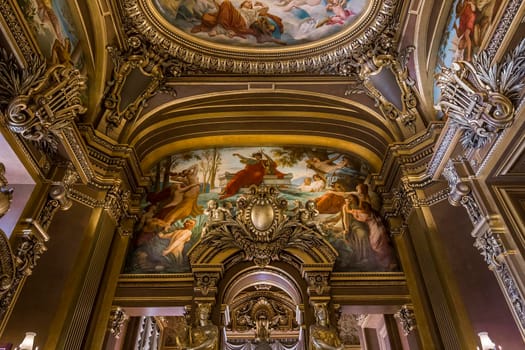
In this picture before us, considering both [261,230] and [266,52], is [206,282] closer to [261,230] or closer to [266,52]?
[261,230]

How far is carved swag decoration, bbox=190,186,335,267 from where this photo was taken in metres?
7.38

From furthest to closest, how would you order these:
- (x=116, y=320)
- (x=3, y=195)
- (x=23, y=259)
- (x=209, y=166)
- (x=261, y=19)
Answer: (x=209, y=166), (x=261, y=19), (x=116, y=320), (x=23, y=259), (x=3, y=195)

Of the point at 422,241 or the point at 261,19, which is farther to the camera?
the point at 261,19

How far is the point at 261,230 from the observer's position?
749cm

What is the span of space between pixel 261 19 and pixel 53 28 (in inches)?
A: 178

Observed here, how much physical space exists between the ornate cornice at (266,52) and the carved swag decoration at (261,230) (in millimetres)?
3395

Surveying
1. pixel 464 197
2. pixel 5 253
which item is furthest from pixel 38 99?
pixel 464 197

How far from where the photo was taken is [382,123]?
885 cm

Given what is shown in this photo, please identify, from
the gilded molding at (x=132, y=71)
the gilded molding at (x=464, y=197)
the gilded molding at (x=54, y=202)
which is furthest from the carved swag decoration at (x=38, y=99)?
the gilded molding at (x=464, y=197)

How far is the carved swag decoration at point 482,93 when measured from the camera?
4.50 metres

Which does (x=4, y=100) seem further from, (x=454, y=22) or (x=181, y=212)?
(x=454, y=22)

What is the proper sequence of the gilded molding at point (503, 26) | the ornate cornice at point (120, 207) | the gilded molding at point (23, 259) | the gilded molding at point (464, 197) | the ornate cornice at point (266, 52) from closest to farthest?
the gilded molding at point (23, 259)
the gilded molding at point (503, 26)
the gilded molding at point (464, 197)
the ornate cornice at point (120, 207)
the ornate cornice at point (266, 52)

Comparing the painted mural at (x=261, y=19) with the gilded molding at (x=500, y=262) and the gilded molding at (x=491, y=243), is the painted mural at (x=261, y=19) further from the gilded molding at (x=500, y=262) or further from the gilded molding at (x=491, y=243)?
the gilded molding at (x=500, y=262)

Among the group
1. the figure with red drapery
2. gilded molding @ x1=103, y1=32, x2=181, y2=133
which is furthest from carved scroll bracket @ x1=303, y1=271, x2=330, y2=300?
gilded molding @ x1=103, y1=32, x2=181, y2=133
